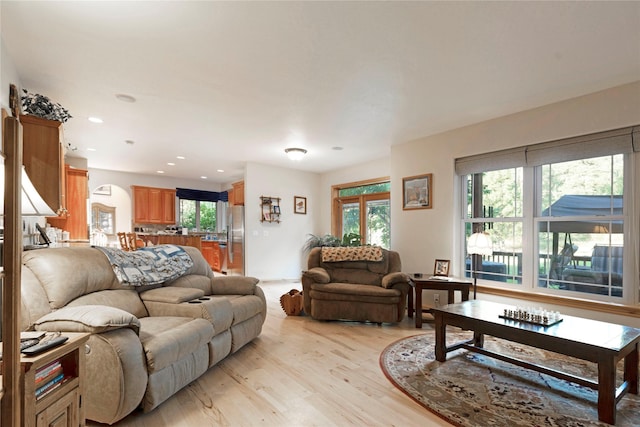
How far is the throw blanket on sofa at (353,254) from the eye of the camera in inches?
171

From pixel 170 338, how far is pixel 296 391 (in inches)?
37.6

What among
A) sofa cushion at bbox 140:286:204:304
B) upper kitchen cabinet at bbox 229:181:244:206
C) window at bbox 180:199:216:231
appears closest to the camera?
sofa cushion at bbox 140:286:204:304

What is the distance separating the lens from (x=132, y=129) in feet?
14.4

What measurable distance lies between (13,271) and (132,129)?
12.6ft

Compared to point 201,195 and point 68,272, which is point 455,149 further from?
point 201,195

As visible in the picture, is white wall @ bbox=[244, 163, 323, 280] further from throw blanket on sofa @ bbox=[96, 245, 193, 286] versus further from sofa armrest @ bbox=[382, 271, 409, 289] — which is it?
sofa armrest @ bbox=[382, 271, 409, 289]

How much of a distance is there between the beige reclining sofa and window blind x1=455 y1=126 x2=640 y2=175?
3256 mm

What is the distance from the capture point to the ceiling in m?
1.98

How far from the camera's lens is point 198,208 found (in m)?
9.60

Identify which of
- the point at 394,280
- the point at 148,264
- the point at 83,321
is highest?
the point at 148,264

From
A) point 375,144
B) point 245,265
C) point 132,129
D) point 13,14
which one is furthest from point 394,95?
point 245,265

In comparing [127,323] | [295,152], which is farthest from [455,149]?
[127,323]

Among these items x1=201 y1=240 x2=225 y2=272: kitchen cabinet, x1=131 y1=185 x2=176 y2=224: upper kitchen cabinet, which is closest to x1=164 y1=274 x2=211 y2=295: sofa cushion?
x1=201 y1=240 x2=225 y2=272: kitchen cabinet

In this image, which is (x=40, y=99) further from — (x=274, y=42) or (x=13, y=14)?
(x=274, y=42)
